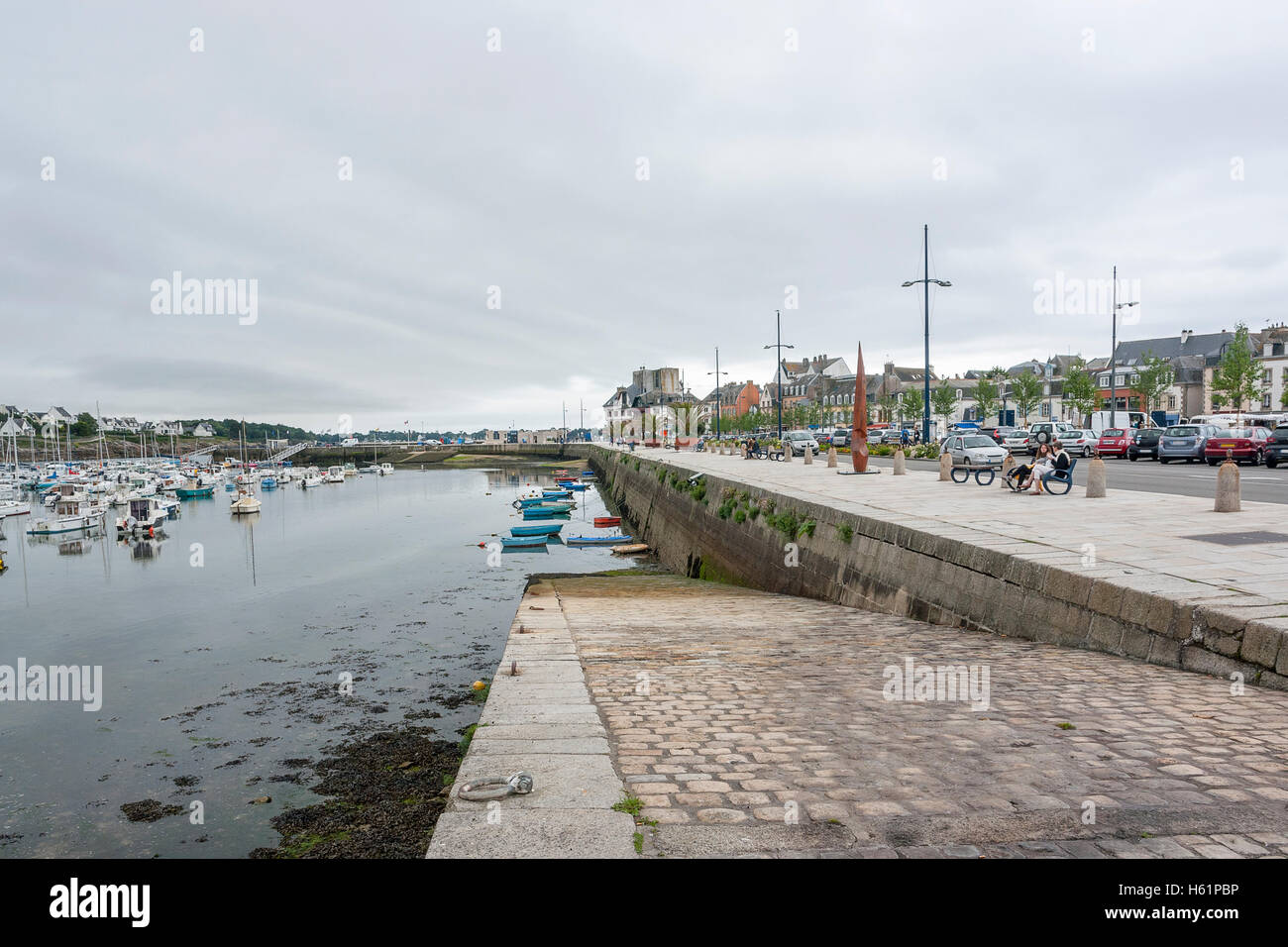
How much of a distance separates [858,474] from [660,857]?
73.6 feet

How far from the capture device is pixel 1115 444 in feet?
109

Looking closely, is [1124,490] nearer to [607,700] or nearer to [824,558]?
[824,558]

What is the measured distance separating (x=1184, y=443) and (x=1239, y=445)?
97.7 inches

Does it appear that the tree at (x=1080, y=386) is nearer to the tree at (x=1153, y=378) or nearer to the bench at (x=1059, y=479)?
the tree at (x=1153, y=378)

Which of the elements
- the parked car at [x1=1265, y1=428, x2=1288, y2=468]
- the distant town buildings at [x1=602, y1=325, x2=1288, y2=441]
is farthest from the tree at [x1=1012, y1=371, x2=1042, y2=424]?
the parked car at [x1=1265, y1=428, x2=1288, y2=468]

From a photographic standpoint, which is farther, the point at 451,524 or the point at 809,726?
the point at 451,524

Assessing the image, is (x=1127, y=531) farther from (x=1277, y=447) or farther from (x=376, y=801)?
(x=1277, y=447)

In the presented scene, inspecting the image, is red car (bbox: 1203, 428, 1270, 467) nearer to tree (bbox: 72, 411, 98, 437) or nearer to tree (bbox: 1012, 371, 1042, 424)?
tree (bbox: 1012, 371, 1042, 424)

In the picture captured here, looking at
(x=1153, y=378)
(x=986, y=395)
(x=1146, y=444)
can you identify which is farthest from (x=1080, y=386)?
(x=1146, y=444)

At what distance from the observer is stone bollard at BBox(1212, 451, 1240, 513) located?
38.4 ft

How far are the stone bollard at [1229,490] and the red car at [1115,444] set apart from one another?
23.7 m

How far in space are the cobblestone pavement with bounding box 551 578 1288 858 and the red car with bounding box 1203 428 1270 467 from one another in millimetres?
25856
